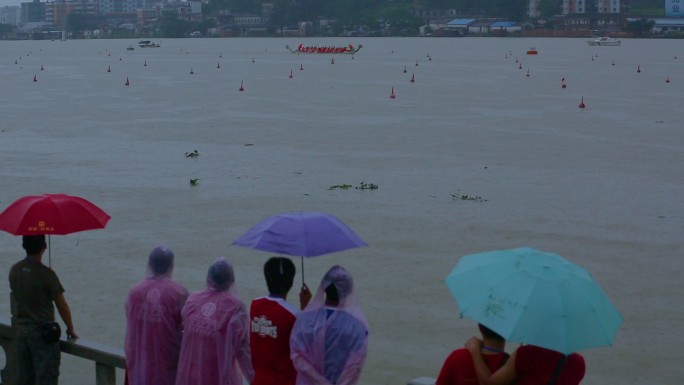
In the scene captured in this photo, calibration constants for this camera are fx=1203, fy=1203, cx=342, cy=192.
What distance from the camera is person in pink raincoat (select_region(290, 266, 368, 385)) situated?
5.31 meters

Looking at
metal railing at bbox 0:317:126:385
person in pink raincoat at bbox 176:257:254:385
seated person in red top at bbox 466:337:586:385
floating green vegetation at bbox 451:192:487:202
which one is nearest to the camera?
seated person in red top at bbox 466:337:586:385

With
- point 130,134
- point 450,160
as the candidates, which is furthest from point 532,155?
point 130,134

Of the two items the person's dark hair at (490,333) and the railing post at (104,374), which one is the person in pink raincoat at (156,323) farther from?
the person's dark hair at (490,333)

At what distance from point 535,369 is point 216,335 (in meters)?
1.74

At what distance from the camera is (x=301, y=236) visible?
596cm

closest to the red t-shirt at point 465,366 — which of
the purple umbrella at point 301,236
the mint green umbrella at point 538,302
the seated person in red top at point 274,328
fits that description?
the mint green umbrella at point 538,302

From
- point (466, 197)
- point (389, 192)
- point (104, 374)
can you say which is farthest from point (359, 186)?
point (104, 374)

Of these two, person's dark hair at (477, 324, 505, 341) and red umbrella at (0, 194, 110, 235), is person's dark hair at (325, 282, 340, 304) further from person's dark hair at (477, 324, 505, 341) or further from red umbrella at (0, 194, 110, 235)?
red umbrella at (0, 194, 110, 235)

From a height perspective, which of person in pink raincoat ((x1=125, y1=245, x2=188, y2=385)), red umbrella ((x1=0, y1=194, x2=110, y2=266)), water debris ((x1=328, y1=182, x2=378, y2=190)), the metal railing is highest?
red umbrella ((x1=0, y1=194, x2=110, y2=266))

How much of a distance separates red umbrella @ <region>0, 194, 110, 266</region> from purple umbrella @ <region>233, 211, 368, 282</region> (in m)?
1.39

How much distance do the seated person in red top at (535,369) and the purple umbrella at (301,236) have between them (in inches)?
57.3

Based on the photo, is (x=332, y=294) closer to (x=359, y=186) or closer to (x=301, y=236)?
(x=301, y=236)

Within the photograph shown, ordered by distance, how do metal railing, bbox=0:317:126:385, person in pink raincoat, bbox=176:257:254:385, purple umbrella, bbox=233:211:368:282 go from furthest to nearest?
1. metal railing, bbox=0:317:126:385
2. purple umbrella, bbox=233:211:368:282
3. person in pink raincoat, bbox=176:257:254:385

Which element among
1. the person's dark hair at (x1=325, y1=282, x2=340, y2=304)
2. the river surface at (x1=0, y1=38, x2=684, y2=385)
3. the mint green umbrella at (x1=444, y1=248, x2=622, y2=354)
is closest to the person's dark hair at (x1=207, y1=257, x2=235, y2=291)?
the person's dark hair at (x1=325, y1=282, x2=340, y2=304)
